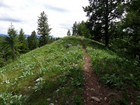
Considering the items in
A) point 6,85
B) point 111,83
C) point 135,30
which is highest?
point 135,30

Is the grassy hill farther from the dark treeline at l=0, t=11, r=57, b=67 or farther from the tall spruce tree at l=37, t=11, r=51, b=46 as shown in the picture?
the tall spruce tree at l=37, t=11, r=51, b=46

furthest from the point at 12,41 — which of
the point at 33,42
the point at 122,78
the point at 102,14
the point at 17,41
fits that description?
the point at 33,42

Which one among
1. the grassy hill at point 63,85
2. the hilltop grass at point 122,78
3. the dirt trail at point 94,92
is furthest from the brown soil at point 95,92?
the hilltop grass at point 122,78

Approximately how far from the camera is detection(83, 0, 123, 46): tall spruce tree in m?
42.1

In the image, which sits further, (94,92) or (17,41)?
(17,41)

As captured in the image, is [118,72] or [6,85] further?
[6,85]

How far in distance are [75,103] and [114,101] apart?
238 cm

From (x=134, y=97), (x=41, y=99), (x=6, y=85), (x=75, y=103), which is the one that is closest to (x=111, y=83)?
(x=134, y=97)

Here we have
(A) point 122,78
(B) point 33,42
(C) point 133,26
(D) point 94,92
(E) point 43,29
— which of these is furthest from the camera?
(B) point 33,42

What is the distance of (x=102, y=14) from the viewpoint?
4288 cm

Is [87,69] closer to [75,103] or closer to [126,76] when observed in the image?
[126,76]

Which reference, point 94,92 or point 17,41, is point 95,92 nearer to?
point 94,92

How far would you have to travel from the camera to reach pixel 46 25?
6875 cm

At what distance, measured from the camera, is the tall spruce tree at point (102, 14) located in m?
42.1
